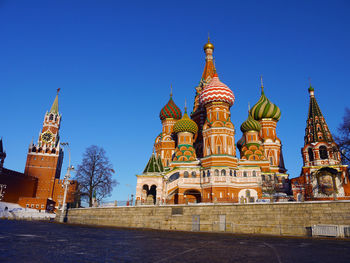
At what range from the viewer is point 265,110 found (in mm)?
48438

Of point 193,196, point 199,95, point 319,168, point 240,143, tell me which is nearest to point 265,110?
point 240,143

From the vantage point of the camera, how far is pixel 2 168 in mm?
56906

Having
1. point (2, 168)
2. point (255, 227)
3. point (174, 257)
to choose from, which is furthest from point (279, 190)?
point (2, 168)

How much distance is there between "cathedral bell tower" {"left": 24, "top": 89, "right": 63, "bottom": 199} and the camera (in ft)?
220

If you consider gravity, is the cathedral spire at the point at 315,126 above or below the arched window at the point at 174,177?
above

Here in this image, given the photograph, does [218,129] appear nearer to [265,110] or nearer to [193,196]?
[193,196]

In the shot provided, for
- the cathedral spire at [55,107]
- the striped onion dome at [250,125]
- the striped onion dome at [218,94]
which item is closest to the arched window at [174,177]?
the striped onion dome at [218,94]

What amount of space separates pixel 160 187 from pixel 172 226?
1350 cm

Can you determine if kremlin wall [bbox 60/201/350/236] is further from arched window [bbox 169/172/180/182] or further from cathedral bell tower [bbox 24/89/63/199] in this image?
cathedral bell tower [bbox 24/89/63/199]

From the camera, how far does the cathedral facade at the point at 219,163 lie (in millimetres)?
36188

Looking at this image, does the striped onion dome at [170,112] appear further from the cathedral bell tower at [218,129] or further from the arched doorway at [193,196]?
the arched doorway at [193,196]

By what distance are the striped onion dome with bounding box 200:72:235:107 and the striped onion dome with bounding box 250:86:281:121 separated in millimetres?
9077

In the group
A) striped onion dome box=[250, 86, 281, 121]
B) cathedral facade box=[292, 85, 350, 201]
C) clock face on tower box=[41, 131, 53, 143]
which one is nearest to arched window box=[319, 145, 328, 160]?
cathedral facade box=[292, 85, 350, 201]

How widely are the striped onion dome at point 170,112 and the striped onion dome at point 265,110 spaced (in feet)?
45.8
